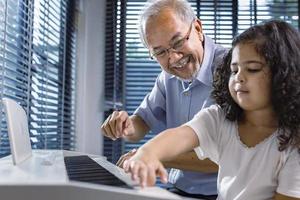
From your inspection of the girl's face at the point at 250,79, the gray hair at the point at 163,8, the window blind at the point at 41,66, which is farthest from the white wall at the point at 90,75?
the girl's face at the point at 250,79

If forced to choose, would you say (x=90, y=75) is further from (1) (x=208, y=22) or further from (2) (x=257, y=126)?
(2) (x=257, y=126)

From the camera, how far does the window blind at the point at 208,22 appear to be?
2445mm

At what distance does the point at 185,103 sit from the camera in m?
1.40

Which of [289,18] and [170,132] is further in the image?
[289,18]

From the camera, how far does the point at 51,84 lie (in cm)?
192

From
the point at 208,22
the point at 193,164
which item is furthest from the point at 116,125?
the point at 208,22

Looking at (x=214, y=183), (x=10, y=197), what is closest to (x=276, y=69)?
(x=214, y=183)

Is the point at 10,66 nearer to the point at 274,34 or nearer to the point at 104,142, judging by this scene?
the point at 274,34

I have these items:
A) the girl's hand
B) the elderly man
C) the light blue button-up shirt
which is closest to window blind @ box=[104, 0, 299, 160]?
the light blue button-up shirt

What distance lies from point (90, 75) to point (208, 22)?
0.82 m

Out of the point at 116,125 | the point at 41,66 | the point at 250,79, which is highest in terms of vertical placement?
the point at 41,66

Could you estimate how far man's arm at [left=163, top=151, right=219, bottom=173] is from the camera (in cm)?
121

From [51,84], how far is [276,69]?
1.26 metres

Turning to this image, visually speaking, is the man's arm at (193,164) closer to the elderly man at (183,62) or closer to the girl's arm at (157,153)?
the elderly man at (183,62)
